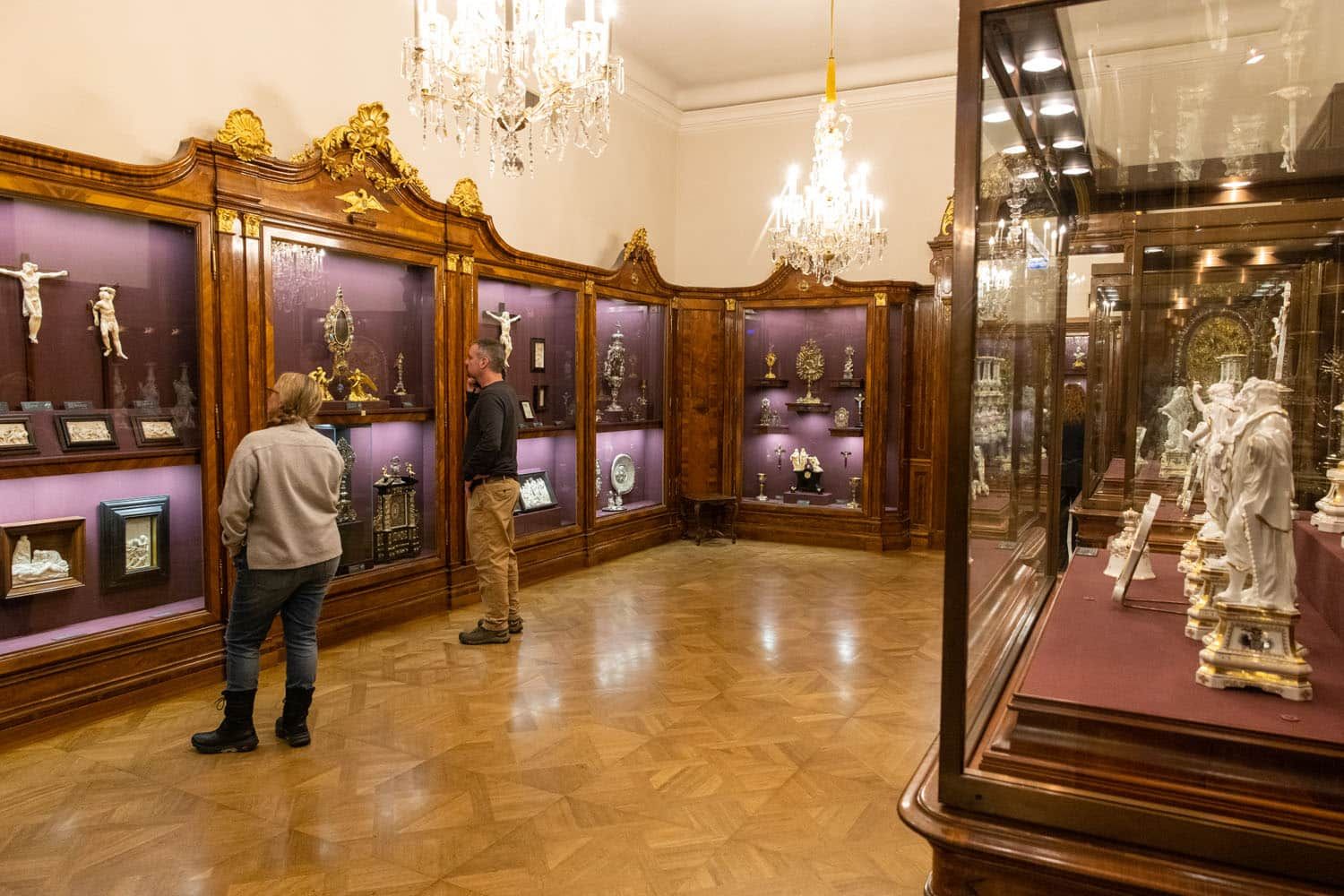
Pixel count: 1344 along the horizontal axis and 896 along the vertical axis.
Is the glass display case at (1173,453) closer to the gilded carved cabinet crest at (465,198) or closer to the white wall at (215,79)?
the white wall at (215,79)

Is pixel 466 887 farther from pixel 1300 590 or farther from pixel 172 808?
pixel 1300 590

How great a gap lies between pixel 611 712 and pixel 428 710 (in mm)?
857

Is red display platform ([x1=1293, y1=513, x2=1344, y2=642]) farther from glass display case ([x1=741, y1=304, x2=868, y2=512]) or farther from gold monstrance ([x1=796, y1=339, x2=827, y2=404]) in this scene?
gold monstrance ([x1=796, y1=339, x2=827, y2=404])

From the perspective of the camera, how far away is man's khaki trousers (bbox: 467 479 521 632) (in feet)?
17.6

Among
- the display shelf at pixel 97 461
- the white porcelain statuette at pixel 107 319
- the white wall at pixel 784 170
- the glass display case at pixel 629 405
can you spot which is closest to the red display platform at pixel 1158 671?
the display shelf at pixel 97 461

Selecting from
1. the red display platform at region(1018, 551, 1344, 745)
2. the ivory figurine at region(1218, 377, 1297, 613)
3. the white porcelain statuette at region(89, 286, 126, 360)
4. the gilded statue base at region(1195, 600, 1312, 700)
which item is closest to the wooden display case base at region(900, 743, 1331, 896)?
the red display platform at region(1018, 551, 1344, 745)

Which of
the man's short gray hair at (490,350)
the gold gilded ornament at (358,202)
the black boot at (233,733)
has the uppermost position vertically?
the gold gilded ornament at (358,202)

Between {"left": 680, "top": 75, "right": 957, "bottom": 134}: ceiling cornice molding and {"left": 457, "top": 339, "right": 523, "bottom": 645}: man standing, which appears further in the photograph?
{"left": 680, "top": 75, "right": 957, "bottom": 134}: ceiling cornice molding

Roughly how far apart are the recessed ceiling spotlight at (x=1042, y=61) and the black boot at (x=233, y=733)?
363 centimetres

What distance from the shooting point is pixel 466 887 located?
2.72 metres

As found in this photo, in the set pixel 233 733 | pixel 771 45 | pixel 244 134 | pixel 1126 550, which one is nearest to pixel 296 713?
pixel 233 733

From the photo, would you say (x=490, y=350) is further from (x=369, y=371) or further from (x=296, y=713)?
(x=296, y=713)

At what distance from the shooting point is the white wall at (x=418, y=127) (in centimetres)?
429

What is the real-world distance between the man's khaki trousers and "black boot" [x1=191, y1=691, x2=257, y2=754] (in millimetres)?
1766
